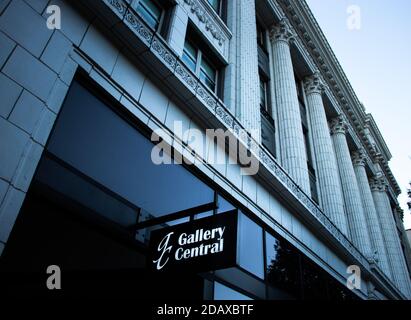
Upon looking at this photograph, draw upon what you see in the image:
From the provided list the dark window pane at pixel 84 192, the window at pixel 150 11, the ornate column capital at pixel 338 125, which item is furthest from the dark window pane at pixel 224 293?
the ornate column capital at pixel 338 125

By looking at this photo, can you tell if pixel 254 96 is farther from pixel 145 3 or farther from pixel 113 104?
pixel 113 104

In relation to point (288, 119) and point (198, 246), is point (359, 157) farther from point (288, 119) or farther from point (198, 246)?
point (198, 246)

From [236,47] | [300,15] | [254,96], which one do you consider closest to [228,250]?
[254,96]

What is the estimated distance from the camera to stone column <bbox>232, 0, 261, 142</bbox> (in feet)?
37.2

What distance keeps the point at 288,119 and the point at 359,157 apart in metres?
14.5

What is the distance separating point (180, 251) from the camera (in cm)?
479

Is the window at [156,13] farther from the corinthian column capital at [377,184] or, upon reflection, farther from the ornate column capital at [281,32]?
the corinthian column capital at [377,184]

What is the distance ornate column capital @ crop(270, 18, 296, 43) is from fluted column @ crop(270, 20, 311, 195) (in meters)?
0.06

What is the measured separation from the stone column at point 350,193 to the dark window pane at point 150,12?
1620cm

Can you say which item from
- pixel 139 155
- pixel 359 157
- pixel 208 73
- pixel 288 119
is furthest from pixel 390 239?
pixel 139 155

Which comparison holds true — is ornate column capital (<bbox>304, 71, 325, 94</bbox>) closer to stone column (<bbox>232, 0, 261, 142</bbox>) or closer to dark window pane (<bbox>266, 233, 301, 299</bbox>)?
stone column (<bbox>232, 0, 261, 142</bbox>)

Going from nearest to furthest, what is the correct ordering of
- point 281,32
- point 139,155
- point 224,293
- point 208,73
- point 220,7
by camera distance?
point 139,155
point 224,293
point 208,73
point 220,7
point 281,32

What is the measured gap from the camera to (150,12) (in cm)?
978

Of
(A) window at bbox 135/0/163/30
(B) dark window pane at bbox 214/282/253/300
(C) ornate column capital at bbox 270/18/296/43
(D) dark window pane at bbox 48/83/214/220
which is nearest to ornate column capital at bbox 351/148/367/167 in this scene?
(C) ornate column capital at bbox 270/18/296/43
